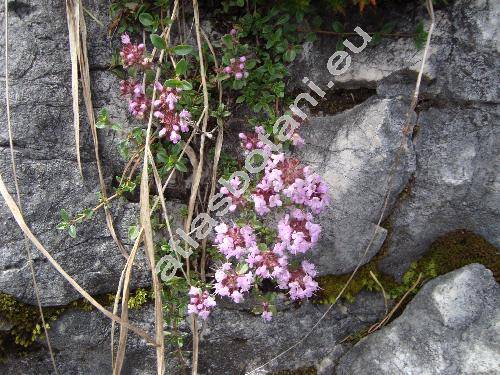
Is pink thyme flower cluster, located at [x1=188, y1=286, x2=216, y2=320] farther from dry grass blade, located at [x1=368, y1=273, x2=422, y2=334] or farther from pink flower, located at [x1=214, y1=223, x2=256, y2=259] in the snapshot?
dry grass blade, located at [x1=368, y1=273, x2=422, y2=334]

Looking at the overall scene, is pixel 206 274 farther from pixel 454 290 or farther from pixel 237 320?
pixel 454 290

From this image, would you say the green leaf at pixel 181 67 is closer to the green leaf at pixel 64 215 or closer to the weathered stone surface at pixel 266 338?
the green leaf at pixel 64 215

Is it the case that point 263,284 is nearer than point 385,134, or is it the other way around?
point 385,134

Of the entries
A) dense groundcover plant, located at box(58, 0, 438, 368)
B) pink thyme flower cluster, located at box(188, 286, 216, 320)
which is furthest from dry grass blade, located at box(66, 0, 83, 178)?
pink thyme flower cluster, located at box(188, 286, 216, 320)

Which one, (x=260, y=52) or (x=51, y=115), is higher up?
(x=260, y=52)

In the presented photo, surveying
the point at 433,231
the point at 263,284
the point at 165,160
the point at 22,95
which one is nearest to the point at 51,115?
the point at 22,95

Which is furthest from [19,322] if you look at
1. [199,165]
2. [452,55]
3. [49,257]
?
[452,55]
